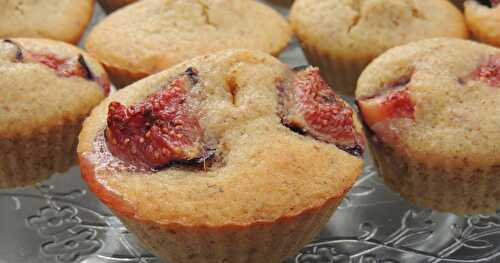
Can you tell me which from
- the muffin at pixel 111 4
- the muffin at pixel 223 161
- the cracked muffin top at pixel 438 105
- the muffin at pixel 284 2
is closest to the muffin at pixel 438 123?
the cracked muffin top at pixel 438 105

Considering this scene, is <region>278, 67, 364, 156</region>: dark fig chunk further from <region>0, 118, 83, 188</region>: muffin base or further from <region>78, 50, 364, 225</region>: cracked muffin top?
<region>0, 118, 83, 188</region>: muffin base

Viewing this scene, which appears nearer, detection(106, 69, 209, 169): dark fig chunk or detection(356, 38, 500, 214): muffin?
detection(106, 69, 209, 169): dark fig chunk

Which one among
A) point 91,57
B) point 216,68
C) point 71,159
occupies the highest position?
point 216,68

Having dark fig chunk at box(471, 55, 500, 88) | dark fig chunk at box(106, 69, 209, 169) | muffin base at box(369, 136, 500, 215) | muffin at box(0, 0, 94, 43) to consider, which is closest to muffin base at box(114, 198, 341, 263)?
dark fig chunk at box(106, 69, 209, 169)

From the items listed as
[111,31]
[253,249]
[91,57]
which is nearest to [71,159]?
[91,57]

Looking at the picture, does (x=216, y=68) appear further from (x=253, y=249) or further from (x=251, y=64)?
(x=253, y=249)

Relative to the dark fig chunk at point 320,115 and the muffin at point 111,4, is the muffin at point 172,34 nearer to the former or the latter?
the muffin at point 111,4

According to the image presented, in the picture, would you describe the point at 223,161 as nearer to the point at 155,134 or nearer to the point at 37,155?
the point at 155,134
